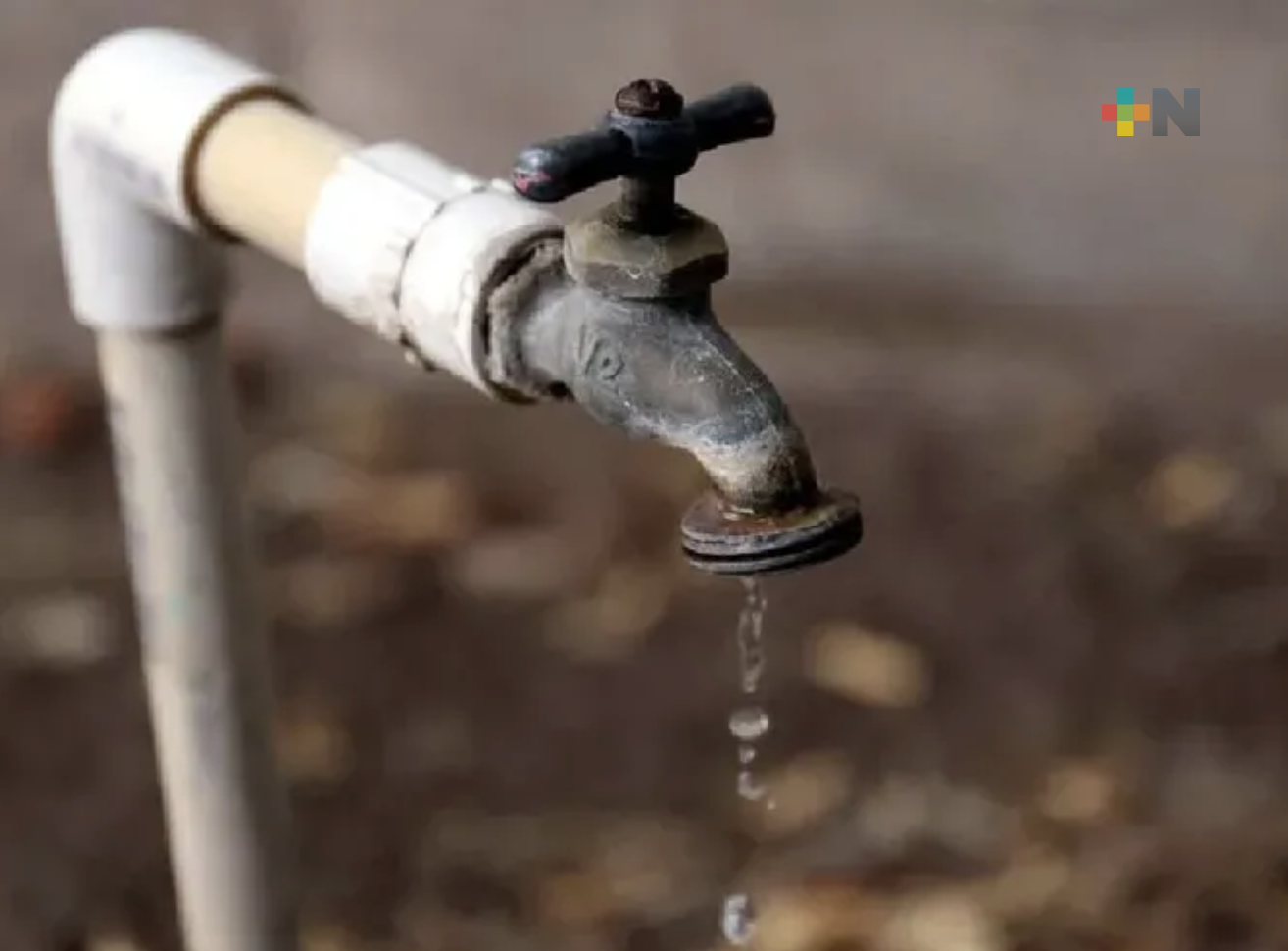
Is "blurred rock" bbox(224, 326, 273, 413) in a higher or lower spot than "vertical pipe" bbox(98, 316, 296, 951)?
lower

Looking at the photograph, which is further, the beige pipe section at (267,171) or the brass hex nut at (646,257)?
the beige pipe section at (267,171)

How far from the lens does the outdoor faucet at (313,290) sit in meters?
0.48

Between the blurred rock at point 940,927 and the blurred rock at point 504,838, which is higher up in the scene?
the blurred rock at point 504,838

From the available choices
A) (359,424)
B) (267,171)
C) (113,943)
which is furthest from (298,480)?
(267,171)

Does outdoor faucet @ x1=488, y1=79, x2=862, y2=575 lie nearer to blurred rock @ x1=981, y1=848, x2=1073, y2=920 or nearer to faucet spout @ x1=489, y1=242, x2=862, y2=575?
faucet spout @ x1=489, y1=242, x2=862, y2=575

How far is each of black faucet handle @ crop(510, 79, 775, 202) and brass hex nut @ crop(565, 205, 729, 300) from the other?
0.06 feet

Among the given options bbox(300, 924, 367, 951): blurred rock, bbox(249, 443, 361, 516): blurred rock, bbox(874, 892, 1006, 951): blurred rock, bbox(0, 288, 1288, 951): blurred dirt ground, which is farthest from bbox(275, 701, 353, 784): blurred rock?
bbox(874, 892, 1006, 951): blurred rock

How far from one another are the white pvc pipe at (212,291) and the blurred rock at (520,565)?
525 mm

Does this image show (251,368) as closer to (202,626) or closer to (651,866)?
(651,866)

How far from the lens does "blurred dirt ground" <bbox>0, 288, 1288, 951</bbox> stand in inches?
42.4

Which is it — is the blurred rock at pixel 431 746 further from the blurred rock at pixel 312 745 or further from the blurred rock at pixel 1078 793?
the blurred rock at pixel 1078 793

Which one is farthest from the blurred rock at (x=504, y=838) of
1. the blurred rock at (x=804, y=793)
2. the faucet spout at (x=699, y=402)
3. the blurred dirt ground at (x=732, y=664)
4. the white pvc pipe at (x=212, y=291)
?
the faucet spout at (x=699, y=402)

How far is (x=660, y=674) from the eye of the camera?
1.23 m

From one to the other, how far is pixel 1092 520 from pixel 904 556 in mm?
141
